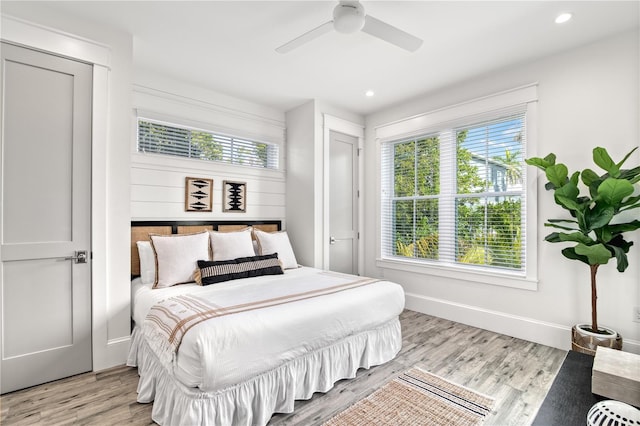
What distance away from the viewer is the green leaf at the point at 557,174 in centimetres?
263

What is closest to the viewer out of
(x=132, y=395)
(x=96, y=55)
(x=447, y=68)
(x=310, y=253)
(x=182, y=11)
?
(x=132, y=395)

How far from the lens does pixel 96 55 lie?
257 cm

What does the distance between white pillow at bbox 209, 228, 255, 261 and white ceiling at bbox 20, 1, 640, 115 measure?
69.1 inches

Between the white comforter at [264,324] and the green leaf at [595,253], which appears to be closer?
the white comforter at [264,324]

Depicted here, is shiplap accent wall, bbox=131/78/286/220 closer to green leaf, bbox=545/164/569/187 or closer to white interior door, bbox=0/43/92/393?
white interior door, bbox=0/43/92/393

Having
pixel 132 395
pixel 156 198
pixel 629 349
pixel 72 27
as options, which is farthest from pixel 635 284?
pixel 72 27

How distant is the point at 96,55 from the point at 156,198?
4.59ft

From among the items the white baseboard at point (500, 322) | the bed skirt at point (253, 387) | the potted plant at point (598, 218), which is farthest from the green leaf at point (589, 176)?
the bed skirt at point (253, 387)

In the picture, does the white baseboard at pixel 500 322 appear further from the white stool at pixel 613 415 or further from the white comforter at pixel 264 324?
the white stool at pixel 613 415

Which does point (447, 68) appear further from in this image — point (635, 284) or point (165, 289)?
point (165, 289)

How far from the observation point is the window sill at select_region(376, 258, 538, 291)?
10.5 ft

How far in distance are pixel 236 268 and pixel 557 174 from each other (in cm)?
294

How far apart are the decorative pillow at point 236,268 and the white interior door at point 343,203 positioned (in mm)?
1251

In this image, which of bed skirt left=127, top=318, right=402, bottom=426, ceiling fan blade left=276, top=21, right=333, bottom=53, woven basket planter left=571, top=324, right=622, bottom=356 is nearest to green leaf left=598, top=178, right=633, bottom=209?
woven basket planter left=571, top=324, right=622, bottom=356
